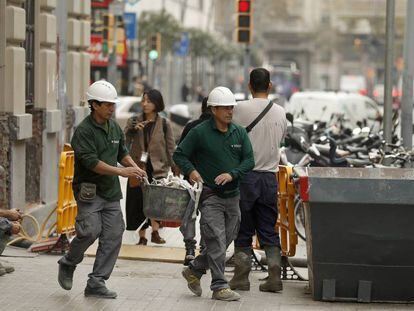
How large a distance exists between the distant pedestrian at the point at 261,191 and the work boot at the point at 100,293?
1161mm

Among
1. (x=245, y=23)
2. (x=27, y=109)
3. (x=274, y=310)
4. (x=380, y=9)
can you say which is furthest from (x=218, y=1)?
(x=274, y=310)

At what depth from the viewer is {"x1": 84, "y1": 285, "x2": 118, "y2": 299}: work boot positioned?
1042 cm

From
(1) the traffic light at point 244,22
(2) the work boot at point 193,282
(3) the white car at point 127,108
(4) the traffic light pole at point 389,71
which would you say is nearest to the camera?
(2) the work boot at point 193,282

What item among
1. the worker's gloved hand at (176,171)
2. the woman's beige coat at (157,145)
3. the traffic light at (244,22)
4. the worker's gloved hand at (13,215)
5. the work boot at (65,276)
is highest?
the traffic light at (244,22)

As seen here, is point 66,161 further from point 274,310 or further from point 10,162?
point 274,310

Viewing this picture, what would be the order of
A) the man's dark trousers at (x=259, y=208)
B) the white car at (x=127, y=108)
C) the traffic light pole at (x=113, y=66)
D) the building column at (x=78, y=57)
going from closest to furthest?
the man's dark trousers at (x=259, y=208) → the building column at (x=78, y=57) → the traffic light pole at (x=113, y=66) → the white car at (x=127, y=108)

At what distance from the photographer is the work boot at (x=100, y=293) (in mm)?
10422

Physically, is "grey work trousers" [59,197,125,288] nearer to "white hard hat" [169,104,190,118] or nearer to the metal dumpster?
the metal dumpster

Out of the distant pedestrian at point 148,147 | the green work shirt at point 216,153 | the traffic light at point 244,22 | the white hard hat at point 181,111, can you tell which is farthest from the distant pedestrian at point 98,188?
the white hard hat at point 181,111

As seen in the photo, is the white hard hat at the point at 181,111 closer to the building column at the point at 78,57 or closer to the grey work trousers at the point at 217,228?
the building column at the point at 78,57

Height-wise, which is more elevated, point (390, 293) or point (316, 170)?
point (316, 170)

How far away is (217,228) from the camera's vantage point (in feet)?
34.1

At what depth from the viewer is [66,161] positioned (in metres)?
12.7

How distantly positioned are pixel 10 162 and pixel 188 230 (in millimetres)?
2788
